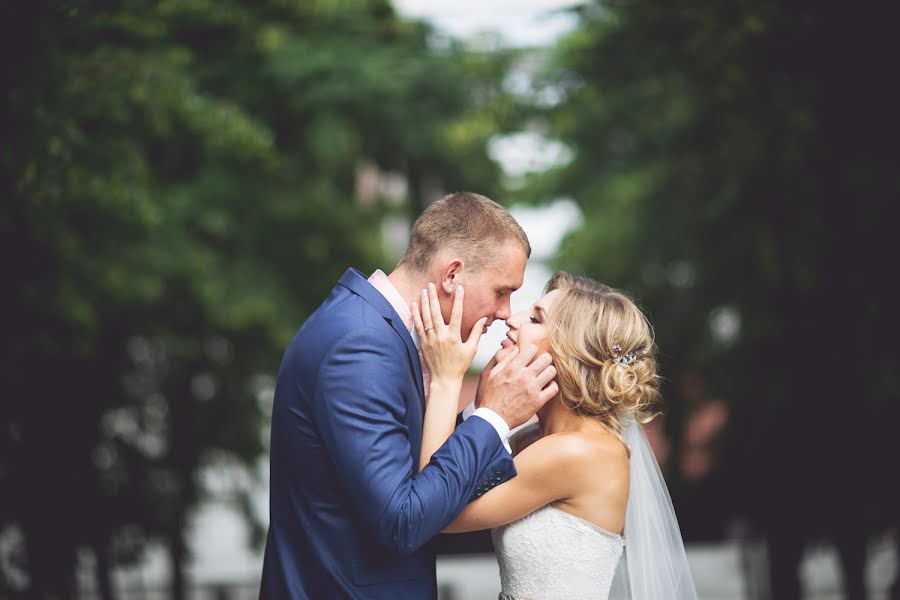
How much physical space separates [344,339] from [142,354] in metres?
10.8

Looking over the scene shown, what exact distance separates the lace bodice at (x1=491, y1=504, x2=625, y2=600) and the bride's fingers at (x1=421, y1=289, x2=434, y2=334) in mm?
914

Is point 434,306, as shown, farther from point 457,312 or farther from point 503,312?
point 503,312

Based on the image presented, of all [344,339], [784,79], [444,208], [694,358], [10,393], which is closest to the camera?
[344,339]

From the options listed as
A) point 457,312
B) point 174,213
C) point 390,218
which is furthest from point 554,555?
point 390,218

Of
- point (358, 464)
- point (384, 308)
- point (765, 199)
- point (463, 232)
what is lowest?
point (358, 464)

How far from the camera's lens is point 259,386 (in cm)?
1393

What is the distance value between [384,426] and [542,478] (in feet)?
2.88

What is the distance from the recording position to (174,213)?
952cm

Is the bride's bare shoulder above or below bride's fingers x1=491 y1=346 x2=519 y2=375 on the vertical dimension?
below

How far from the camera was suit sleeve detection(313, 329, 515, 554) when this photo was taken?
2771mm

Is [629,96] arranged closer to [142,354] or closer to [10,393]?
[10,393]

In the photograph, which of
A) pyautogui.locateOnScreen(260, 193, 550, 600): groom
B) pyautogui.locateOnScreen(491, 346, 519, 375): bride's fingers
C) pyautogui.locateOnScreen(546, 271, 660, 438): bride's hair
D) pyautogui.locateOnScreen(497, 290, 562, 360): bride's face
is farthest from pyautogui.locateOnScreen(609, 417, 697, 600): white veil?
pyautogui.locateOnScreen(260, 193, 550, 600): groom

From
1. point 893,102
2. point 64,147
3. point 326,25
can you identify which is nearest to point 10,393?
point 64,147

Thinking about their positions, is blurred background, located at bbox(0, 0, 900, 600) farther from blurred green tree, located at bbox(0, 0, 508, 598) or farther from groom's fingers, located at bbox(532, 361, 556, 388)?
groom's fingers, located at bbox(532, 361, 556, 388)
